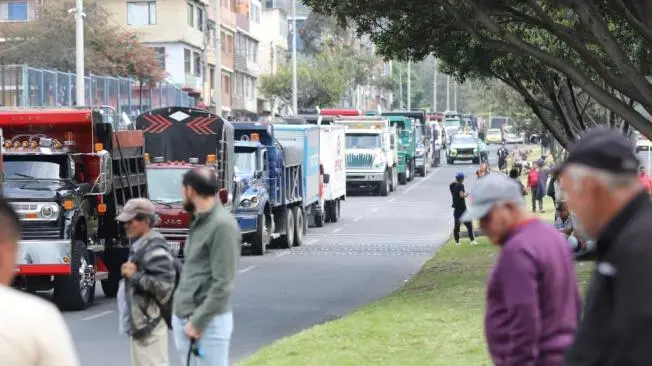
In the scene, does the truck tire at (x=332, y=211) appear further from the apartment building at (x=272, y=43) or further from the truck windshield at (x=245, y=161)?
the apartment building at (x=272, y=43)

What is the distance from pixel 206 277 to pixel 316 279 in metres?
15.9

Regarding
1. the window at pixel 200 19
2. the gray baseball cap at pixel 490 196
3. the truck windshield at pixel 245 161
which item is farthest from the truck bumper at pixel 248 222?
the window at pixel 200 19

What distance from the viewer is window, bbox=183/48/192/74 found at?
67.6m

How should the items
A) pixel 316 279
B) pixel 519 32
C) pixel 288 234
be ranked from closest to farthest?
pixel 316 279 < pixel 519 32 < pixel 288 234

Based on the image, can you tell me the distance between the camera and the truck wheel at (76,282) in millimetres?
19062

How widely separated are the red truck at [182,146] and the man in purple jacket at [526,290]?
71.7ft

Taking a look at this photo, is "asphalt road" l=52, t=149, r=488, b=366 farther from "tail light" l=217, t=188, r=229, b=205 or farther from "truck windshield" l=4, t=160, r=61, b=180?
"truck windshield" l=4, t=160, r=61, b=180

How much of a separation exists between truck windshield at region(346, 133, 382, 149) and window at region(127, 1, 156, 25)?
640 inches

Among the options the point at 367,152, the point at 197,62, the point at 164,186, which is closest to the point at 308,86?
the point at 197,62

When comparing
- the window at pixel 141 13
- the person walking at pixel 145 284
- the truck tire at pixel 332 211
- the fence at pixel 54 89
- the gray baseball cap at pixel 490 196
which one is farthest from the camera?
the window at pixel 141 13

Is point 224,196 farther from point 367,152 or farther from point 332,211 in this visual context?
point 367,152

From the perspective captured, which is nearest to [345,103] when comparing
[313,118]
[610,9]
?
[313,118]

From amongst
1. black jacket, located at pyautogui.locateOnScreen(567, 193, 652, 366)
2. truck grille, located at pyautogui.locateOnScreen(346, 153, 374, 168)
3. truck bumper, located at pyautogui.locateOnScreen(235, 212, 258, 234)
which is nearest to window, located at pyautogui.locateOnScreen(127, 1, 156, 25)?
truck grille, located at pyautogui.locateOnScreen(346, 153, 374, 168)

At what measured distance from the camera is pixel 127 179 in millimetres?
22312
